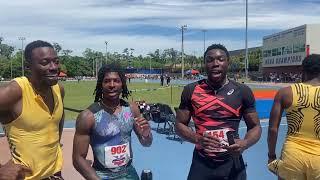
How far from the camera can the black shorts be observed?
4375 mm

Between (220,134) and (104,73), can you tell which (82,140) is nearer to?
(104,73)

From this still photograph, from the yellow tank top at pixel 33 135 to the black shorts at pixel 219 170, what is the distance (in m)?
1.34

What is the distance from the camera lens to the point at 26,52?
149 inches

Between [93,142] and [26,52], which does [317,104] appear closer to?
[93,142]

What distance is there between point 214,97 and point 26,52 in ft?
5.62

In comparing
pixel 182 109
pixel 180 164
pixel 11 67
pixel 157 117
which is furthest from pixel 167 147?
pixel 11 67

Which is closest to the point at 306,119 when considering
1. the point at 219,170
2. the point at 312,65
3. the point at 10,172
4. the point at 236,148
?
the point at 312,65

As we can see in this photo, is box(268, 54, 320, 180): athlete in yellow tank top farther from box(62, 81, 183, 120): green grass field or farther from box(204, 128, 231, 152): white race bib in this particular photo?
box(62, 81, 183, 120): green grass field

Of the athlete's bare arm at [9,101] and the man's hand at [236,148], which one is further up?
the athlete's bare arm at [9,101]

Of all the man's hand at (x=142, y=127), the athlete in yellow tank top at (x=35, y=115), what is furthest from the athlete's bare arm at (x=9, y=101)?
the man's hand at (x=142, y=127)

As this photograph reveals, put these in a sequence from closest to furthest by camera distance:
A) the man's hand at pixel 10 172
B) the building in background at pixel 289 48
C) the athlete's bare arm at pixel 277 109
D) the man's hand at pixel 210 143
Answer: the man's hand at pixel 10 172 → the man's hand at pixel 210 143 → the athlete's bare arm at pixel 277 109 → the building in background at pixel 289 48

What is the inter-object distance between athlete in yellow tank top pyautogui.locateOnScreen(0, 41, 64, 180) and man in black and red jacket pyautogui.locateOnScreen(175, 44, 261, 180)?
1287mm

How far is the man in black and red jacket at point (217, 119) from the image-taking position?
14.3 ft

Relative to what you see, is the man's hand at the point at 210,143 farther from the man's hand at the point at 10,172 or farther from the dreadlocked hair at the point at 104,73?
the man's hand at the point at 10,172
